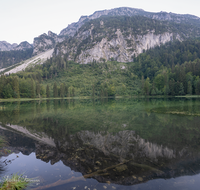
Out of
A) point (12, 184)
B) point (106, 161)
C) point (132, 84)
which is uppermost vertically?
point (132, 84)

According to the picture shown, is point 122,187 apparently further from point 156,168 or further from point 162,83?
point 162,83

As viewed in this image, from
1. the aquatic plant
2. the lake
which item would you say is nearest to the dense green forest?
the lake

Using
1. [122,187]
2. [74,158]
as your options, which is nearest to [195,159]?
[122,187]

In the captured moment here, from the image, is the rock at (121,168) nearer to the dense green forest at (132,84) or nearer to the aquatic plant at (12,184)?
the aquatic plant at (12,184)

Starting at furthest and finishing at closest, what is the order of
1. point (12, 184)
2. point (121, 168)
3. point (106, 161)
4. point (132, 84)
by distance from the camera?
point (132, 84) → point (106, 161) → point (121, 168) → point (12, 184)

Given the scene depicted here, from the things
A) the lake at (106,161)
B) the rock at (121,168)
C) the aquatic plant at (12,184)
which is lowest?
the lake at (106,161)

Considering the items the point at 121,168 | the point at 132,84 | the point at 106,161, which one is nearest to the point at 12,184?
the point at 106,161

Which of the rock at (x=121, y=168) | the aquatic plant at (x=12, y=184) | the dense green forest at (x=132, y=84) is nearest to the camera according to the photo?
the aquatic plant at (x=12, y=184)

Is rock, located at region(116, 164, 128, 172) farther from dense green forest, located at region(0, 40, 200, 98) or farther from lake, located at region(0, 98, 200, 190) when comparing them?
dense green forest, located at region(0, 40, 200, 98)

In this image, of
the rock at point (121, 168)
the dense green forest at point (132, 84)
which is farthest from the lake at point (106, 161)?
the dense green forest at point (132, 84)

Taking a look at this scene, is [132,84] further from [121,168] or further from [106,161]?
[121,168]

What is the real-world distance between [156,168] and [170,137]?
5.46 m

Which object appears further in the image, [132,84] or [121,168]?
[132,84]

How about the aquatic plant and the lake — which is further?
the lake
